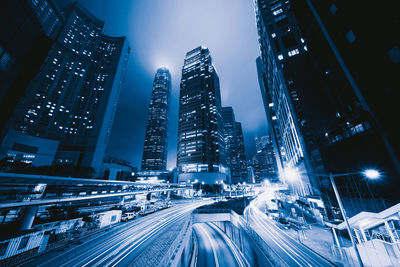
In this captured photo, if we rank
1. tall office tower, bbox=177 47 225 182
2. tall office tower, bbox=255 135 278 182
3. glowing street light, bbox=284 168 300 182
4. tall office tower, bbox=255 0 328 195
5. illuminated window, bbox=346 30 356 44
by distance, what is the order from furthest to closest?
tall office tower, bbox=255 135 278 182 < tall office tower, bbox=177 47 225 182 < glowing street light, bbox=284 168 300 182 < tall office tower, bbox=255 0 328 195 < illuminated window, bbox=346 30 356 44

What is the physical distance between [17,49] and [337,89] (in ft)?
161

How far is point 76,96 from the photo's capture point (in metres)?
85.8

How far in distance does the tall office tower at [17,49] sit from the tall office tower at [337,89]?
37329 mm

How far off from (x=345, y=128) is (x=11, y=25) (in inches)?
1951

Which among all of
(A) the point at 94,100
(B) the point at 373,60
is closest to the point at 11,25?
(B) the point at 373,60

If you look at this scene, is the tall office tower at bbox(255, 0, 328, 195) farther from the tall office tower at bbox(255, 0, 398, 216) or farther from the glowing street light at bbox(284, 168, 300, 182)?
the glowing street light at bbox(284, 168, 300, 182)

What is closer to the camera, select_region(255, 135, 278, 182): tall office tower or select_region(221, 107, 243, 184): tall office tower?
select_region(221, 107, 243, 184): tall office tower

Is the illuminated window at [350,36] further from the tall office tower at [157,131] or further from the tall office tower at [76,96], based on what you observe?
the tall office tower at [157,131]

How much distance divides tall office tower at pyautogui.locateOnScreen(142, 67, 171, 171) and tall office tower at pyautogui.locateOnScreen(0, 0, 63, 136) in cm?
16524

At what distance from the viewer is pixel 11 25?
14.4 metres

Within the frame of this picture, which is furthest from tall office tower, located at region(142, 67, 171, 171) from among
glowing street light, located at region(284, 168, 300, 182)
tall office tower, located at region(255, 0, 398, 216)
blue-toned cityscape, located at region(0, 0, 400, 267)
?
tall office tower, located at region(255, 0, 398, 216)

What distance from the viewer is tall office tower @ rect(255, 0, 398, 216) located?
13492 millimetres

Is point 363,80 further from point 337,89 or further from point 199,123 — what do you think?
point 199,123

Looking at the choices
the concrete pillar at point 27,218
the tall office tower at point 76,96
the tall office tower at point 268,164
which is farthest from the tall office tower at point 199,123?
the tall office tower at point 268,164
